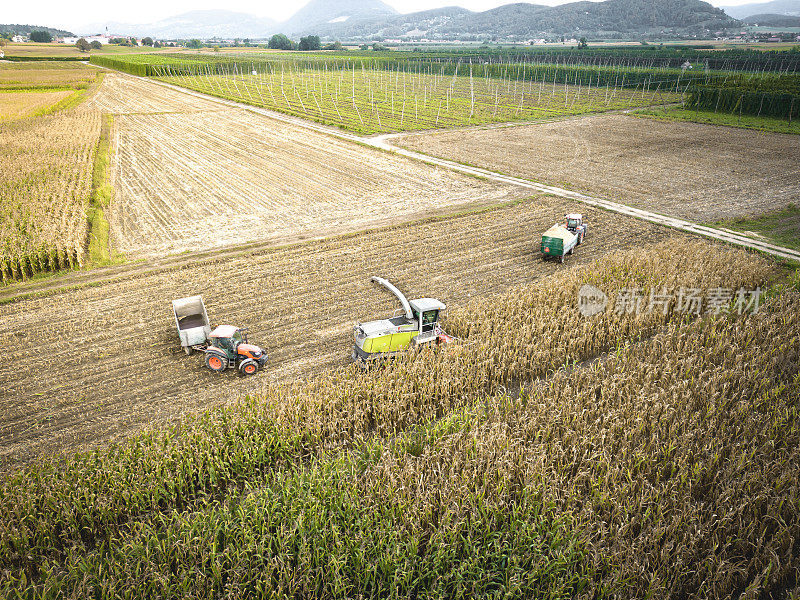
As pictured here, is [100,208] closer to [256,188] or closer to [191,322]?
[256,188]

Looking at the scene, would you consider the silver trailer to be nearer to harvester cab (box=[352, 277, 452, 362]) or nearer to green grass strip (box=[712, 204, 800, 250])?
harvester cab (box=[352, 277, 452, 362])

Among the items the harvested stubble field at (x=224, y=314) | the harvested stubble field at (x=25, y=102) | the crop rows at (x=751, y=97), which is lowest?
the harvested stubble field at (x=224, y=314)

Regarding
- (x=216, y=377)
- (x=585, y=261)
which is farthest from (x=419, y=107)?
(x=216, y=377)

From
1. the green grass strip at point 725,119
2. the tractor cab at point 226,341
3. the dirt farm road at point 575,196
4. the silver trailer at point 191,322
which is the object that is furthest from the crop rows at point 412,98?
the tractor cab at point 226,341

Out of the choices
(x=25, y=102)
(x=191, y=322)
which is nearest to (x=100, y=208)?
(x=191, y=322)

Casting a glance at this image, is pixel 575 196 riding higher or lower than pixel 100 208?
lower

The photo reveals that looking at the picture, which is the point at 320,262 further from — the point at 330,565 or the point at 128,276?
the point at 330,565

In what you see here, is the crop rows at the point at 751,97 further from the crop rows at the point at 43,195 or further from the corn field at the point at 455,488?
the crop rows at the point at 43,195

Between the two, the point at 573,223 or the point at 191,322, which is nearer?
the point at 191,322
